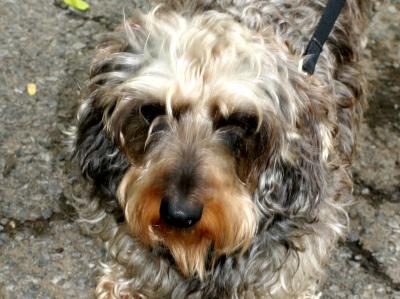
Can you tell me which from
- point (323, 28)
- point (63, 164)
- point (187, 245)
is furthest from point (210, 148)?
point (63, 164)

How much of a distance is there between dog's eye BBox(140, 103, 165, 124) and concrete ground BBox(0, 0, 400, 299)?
1070mm

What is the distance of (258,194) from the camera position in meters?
2.73

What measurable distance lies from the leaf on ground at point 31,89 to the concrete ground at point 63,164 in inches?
0.8

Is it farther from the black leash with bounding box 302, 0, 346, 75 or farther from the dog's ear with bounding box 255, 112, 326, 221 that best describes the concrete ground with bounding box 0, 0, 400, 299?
the black leash with bounding box 302, 0, 346, 75

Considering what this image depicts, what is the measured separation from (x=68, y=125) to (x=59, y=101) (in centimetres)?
15

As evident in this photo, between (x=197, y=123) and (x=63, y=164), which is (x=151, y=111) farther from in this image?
(x=63, y=164)

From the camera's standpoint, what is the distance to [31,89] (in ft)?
13.1

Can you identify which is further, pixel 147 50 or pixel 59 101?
pixel 59 101

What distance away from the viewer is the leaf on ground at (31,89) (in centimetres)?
399

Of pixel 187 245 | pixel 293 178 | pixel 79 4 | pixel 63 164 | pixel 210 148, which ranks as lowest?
pixel 63 164

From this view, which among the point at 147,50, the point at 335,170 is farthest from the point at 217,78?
the point at 335,170

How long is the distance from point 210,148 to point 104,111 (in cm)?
37

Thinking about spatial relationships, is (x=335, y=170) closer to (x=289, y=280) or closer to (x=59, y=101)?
(x=289, y=280)

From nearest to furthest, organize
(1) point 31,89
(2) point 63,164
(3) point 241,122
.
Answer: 1. (3) point 241,122
2. (2) point 63,164
3. (1) point 31,89
